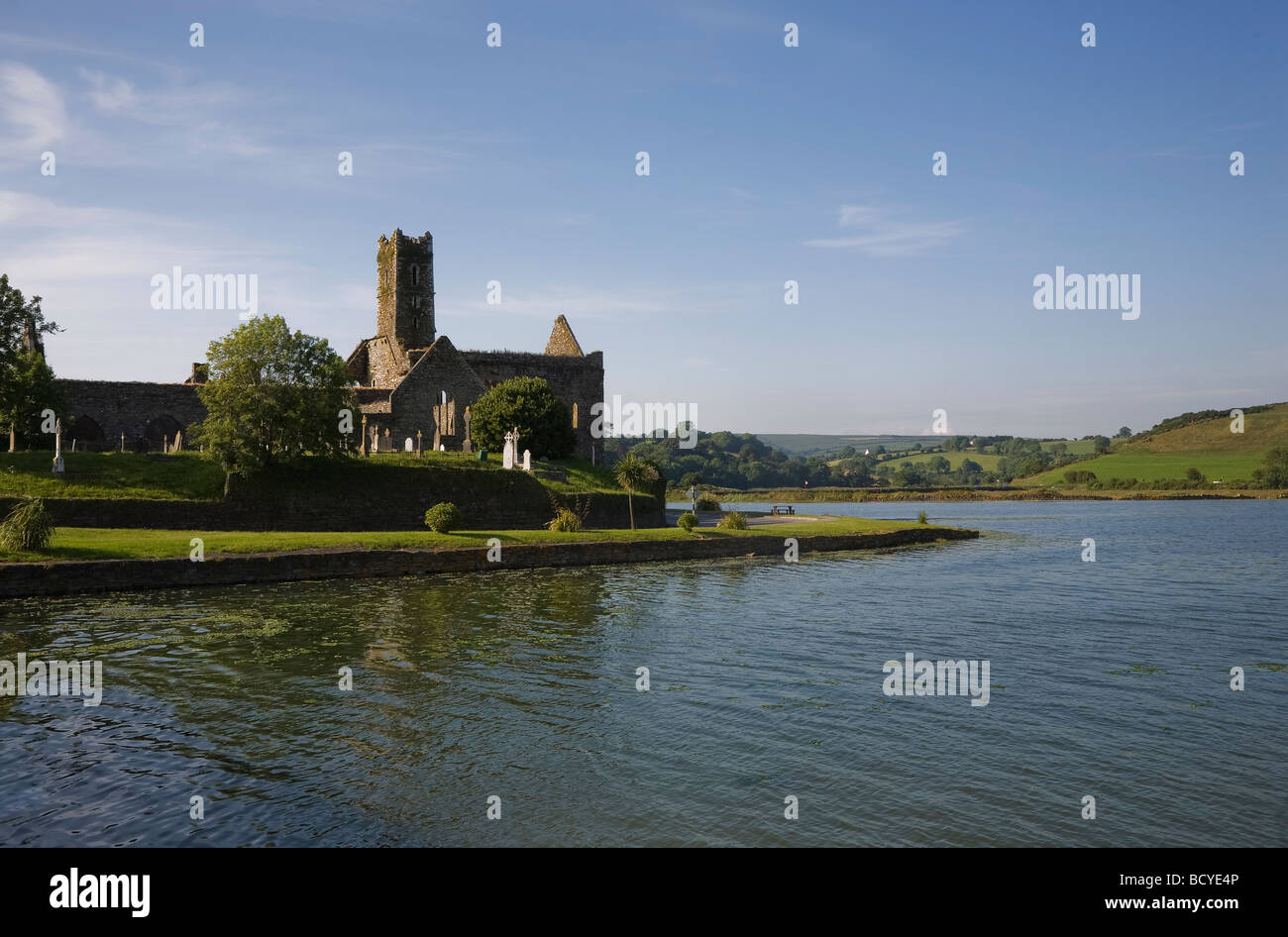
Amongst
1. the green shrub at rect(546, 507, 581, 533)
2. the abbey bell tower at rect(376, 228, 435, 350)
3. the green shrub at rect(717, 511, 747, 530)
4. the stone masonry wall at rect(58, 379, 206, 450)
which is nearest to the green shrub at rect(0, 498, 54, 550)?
the green shrub at rect(546, 507, 581, 533)

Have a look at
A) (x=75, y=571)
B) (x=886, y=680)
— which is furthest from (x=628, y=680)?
(x=75, y=571)

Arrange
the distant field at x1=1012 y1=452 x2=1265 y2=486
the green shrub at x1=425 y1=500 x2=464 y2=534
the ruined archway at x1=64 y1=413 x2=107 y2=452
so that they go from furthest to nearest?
the distant field at x1=1012 y1=452 x2=1265 y2=486, the ruined archway at x1=64 y1=413 x2=107 y2=452, the green shrub at x1=425 y1=500 x2=464 y2=534

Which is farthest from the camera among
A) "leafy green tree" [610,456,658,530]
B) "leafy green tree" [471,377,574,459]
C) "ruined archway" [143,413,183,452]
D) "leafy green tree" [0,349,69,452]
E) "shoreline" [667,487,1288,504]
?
"shoreline" [667,487,1288,504]

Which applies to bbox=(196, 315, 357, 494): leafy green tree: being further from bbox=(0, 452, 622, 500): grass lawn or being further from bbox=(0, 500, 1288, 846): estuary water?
bbox=(0, 500, 1288, 846): estuary water

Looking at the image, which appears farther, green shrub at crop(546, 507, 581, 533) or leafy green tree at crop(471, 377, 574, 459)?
leafy green tree at crop(471, 377, 574, 459)

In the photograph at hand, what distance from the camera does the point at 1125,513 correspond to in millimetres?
103312

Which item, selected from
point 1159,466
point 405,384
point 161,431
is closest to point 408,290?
point 405,384

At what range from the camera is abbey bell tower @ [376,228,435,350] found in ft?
244

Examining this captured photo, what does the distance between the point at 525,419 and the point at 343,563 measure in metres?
25.1

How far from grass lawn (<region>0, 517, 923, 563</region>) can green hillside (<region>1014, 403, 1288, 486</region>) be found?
13789 cm

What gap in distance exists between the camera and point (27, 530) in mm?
30766

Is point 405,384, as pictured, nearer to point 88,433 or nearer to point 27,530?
point 88,433

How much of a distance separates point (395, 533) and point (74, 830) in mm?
30080
